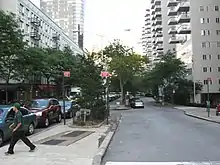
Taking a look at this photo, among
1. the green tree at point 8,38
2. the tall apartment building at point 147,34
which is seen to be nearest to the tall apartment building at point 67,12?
the tall apartment building at point 147,34

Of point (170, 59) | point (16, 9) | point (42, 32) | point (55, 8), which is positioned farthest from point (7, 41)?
point (55, 8)

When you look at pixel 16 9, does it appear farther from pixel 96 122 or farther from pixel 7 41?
pixel 96 122

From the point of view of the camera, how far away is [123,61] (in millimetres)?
56656

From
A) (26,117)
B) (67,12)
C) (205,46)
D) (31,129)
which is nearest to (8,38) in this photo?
(31,129)

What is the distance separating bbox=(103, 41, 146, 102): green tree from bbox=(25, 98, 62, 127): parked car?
33.1 m

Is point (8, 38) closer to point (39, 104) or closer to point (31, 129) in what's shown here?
point (39, 104)

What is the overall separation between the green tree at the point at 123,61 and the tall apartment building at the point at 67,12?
1658 inches

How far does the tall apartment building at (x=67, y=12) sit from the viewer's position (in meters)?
103

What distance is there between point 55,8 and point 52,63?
63936mm

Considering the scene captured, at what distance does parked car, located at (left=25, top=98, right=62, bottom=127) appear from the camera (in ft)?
66.8

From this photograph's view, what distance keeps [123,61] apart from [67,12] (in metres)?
53.9

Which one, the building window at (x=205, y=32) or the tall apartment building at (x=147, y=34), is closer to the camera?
the building window at (x=205, y=32)

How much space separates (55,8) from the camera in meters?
109

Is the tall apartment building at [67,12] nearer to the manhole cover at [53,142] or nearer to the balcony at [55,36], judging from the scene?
the balcony at [55,36]
